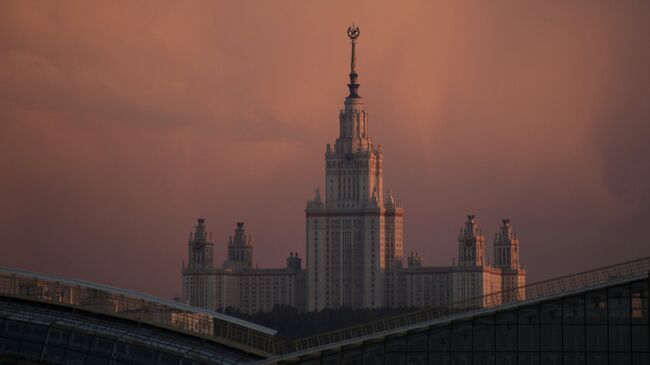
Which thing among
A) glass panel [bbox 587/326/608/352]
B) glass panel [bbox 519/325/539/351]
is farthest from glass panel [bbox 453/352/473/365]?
glass panel [bbox 587/326/608/352]

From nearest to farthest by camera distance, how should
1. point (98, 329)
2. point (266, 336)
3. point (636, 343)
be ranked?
point (636, 343), point (98, 329), point (266, 336)

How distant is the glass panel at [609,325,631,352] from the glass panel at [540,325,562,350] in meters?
2.41

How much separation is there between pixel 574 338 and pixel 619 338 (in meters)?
2.12

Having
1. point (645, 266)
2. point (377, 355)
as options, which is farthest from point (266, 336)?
point (645, 266)

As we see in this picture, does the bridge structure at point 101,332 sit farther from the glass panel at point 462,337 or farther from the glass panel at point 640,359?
the glass panel at point 640,359

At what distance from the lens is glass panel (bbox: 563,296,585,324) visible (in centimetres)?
10700

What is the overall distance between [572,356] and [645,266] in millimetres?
6570

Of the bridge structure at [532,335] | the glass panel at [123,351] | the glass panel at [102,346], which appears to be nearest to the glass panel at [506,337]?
the bridge structure at [532,335]

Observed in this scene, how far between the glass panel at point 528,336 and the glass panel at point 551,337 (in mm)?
332

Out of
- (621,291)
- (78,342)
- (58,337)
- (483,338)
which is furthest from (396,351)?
(58,337)

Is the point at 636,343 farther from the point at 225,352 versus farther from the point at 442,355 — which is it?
the point at 225,352

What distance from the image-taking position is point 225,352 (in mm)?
113625

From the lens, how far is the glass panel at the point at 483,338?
107312 millimetres

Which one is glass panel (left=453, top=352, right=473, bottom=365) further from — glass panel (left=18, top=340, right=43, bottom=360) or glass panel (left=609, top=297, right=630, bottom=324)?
glass panel (left=18, top=340, right=43, bottom=360)
